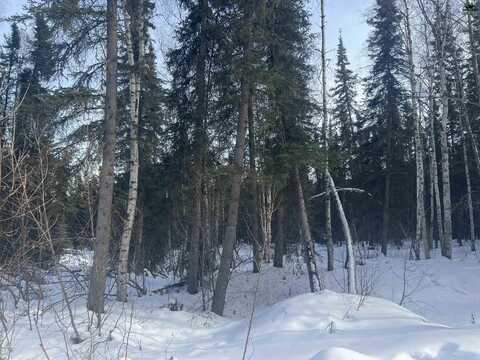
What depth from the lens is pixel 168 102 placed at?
15.8 metres

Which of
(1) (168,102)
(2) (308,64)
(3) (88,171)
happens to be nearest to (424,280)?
(2) (308,64)

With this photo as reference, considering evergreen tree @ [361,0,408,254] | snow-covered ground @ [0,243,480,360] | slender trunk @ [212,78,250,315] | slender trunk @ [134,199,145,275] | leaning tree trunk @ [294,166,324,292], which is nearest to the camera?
snow-covered ground @ [0,243,480,360]

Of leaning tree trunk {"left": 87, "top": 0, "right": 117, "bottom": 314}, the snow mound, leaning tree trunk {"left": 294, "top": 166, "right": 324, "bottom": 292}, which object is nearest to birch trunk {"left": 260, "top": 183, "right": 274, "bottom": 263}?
leaning tree trunk {"left": 294, "top": 166, "right": 324, "bottom": 292}

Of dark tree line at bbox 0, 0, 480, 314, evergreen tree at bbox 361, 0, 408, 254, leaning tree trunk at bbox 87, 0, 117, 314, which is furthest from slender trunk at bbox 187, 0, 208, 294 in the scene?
evergreen tree at bbox 361, 0, 408, 254

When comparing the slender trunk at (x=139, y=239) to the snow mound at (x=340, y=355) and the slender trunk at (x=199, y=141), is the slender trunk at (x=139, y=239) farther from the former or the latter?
the snow mound at (x=340, y=355)

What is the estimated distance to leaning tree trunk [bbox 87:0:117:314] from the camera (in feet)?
29.8

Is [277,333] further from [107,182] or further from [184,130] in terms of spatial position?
[184,130]

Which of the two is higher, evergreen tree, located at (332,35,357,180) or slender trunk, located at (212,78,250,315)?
evergreen tree, located at (332,35,357,180)

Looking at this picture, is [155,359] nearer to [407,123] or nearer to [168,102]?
[168,102]

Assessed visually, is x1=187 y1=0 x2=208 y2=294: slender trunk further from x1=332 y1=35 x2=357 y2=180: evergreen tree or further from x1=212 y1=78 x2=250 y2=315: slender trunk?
x1=332 y1=35 x2=357 y2=180: evergreen tree

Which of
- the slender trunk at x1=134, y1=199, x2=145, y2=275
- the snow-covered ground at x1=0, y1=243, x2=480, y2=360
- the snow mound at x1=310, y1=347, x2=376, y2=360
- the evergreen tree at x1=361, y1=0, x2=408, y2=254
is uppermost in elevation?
the evergreen tree at x1=361, y1=0, x2=408, y2=254

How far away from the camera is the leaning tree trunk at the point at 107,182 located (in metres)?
9.09

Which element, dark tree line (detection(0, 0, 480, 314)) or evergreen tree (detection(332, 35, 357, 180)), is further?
evergreen tree (detection(332, 35, 357, 180))

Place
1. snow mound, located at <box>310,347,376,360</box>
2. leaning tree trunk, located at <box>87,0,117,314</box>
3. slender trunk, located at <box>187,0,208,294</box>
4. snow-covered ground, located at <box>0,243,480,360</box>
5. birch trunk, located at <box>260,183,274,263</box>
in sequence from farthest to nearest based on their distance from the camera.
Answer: birch trunk, located at <box>260,183,274,263</box> < slender trunk, located at <box>187,0,208,294</box> < leaning tree trunk, located at <box>87,0,117,314</box> < snow-covered ground, located at <box>0,243,480,360</box> < snow mound, located at <box>310,347,376,360</box>
